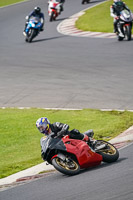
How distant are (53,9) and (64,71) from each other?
44.7 feet

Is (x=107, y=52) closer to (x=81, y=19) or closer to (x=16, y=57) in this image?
(x=16, y=57)

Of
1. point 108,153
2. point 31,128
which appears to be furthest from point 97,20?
point 108,153

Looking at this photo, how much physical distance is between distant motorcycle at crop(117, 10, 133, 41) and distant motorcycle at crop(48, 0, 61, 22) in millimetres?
8867

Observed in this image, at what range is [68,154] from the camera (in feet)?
→ 35.2

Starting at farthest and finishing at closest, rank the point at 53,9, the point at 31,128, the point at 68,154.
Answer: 1. the point at 53,9
2. the point at 31,128
3. the point at 68,154

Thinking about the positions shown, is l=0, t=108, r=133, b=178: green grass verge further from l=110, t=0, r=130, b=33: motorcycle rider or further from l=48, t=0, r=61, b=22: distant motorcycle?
l=48, t=0, r=61, b=22: distant motorcycle

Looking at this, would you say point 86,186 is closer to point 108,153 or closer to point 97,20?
point 108,153

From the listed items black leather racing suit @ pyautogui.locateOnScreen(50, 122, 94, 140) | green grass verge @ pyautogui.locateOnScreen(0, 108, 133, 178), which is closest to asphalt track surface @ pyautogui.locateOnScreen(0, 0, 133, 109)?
green grass verge @ pyautogui.locateOnScreen(0, 108, 133, 178)

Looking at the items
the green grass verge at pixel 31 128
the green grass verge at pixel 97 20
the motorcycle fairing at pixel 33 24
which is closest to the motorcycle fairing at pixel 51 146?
the green grass verge at pixel 31 128

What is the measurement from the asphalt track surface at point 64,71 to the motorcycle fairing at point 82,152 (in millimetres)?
7117

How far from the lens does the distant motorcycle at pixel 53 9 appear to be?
36569 millimetres

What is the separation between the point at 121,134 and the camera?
14.2 meters

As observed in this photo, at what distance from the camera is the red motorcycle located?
1058 centimetres

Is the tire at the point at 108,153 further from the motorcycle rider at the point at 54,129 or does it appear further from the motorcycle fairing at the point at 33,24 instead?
the motorcycle fairing at the point at 33,24
